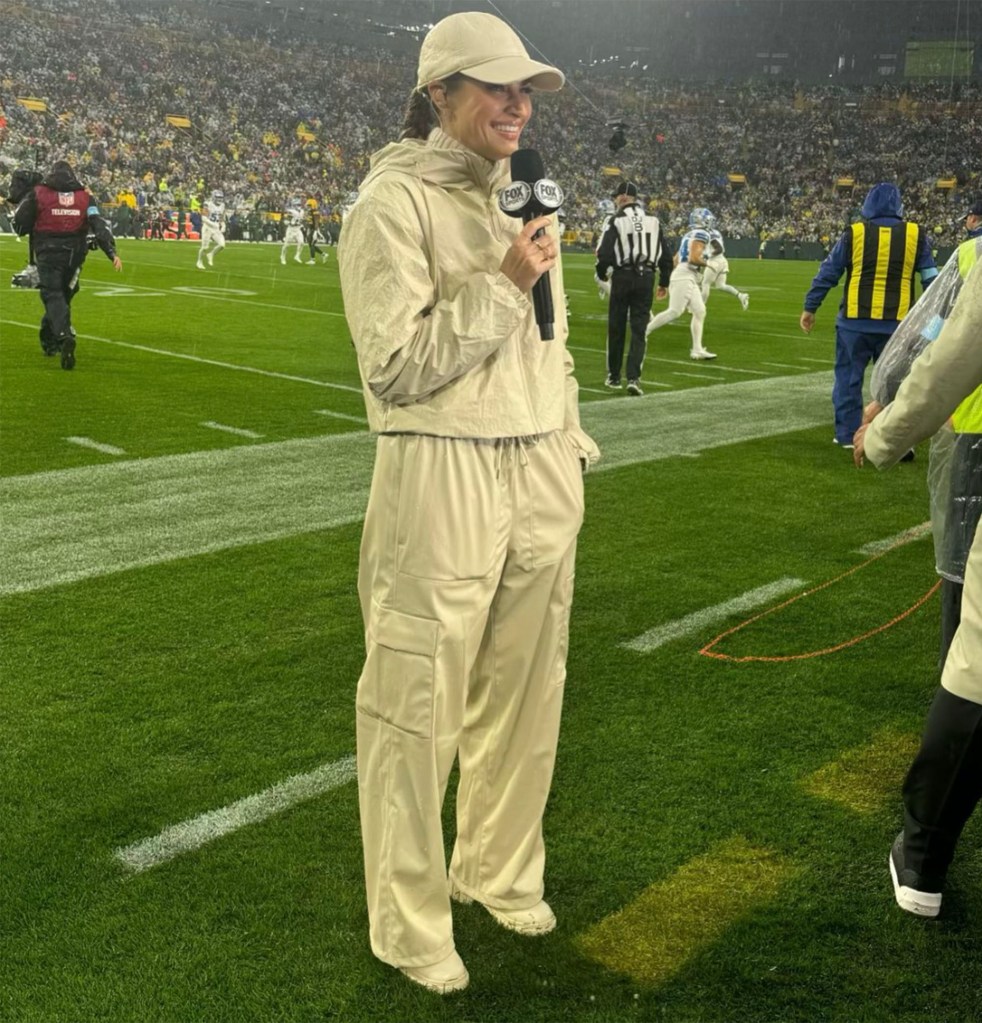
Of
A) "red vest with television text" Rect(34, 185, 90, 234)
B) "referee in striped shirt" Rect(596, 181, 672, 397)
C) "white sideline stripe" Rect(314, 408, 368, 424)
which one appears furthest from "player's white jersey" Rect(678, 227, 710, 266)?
"red vest with television text" Rect(34, 185, 90, 234)

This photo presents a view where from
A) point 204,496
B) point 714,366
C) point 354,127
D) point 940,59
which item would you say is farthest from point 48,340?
point 940,59

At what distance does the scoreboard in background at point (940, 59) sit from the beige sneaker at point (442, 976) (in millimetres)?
63872

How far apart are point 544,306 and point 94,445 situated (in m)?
5.92

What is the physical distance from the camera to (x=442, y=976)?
89.8 inches

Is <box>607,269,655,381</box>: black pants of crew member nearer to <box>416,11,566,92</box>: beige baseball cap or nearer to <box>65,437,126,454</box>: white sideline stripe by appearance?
<box>65,437,126,454</box>: white sideline stripe

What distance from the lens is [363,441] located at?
315 inches

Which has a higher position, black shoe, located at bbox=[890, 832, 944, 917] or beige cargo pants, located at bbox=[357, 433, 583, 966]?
beige cargo pants, located at bbox=[357, 433, 583, 966]

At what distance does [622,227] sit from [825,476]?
13.0 ft

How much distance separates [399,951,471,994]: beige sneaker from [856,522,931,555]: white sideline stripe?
3907 millimetres

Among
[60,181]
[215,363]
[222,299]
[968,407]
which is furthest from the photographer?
[222,299]

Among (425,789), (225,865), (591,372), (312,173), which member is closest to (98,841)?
(225,865)

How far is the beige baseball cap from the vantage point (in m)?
2.00

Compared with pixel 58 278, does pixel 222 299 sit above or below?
below

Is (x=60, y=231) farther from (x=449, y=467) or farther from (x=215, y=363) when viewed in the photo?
(x=449, y=467)
